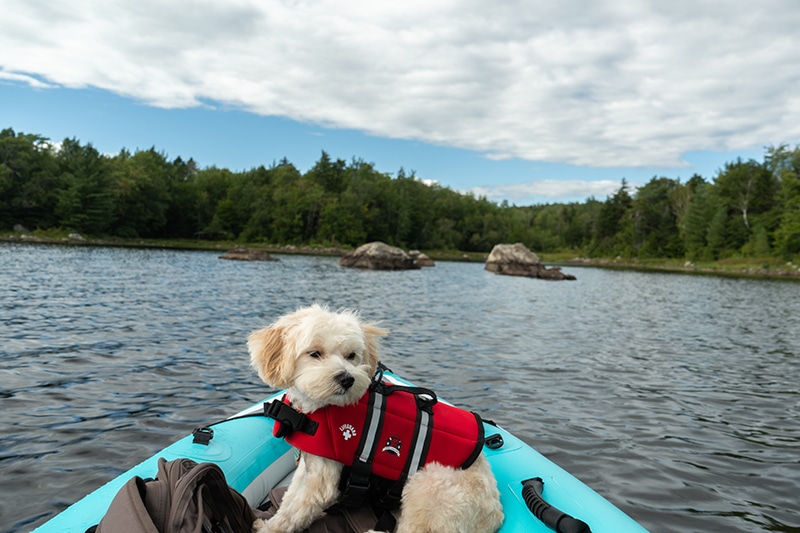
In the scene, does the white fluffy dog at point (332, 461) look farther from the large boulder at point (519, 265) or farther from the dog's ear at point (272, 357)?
the large boulder at point (519, 265)

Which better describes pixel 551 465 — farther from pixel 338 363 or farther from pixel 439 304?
pixel 439 304

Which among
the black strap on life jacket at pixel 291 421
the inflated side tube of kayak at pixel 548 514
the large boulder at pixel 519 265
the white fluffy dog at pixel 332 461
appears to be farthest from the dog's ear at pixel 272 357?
the large boulder at pixel 519 265

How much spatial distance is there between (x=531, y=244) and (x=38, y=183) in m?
104

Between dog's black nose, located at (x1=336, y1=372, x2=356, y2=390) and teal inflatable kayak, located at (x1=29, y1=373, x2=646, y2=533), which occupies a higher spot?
dog's black nose, located at (x1=336, y1=372, x2=356, y2=390)

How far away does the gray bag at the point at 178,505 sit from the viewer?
230 cm

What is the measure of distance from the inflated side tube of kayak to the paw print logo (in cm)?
120

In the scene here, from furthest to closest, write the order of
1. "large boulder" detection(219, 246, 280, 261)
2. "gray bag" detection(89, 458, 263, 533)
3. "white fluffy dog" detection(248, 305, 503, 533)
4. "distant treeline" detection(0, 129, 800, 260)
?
"distant treeline" detection(0, 129, 800, 260) < "large boulder" detection(219, 246, 280, 261) < "white fluffy dog" detection(248, 305, 503, 533) < "gray bag" detection(89, 458, 263, 533)

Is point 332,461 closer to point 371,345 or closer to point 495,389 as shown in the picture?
point 371,345

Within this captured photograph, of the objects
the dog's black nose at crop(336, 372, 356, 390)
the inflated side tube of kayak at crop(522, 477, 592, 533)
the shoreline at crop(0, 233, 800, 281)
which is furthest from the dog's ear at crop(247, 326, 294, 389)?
the shoreline at crop(0, 233, 800, 281)

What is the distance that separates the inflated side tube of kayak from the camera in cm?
276

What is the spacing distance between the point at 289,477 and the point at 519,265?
48.6 m

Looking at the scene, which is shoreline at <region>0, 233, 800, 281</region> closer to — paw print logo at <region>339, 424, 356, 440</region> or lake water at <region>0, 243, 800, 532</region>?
lake water at <region>0, 243, 800, 532</region>

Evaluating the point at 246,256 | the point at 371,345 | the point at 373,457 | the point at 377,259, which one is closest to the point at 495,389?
the point at 371,345

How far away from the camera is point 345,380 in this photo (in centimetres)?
280
